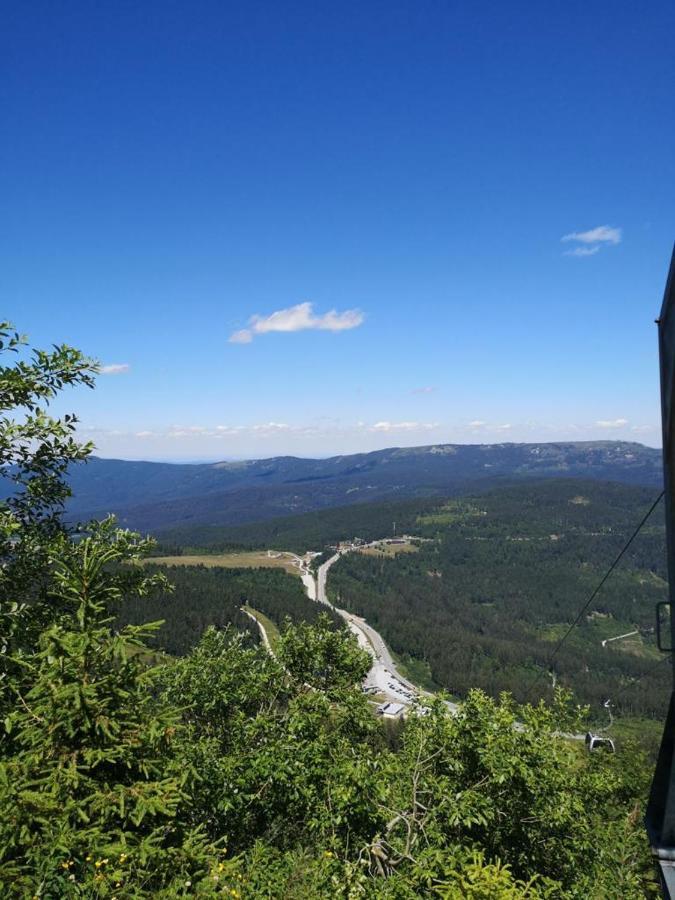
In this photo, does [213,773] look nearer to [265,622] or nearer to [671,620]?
[671,620]

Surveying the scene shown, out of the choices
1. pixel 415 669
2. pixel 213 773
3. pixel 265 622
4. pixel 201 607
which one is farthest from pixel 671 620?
pixel 415 669

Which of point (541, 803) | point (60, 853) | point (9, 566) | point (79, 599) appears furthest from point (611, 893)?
point (9, 566)

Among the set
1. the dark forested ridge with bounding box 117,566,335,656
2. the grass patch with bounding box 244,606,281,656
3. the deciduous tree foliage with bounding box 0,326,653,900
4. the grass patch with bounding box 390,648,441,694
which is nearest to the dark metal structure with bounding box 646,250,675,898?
the deciduous tree foliage with bounding box 0,326,653,900

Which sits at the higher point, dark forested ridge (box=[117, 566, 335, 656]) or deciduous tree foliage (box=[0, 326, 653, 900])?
deciduous tree foliage (box=[0, 326, 653, 900])

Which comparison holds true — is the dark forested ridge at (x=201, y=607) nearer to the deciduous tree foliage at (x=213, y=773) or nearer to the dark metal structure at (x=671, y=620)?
the deciduous tree foliage at (x=213, y=773)

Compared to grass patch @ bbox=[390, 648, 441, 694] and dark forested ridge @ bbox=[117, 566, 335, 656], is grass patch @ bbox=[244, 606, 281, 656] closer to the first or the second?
dark forested ridge @ bbox=[117, 566, 335, 656]

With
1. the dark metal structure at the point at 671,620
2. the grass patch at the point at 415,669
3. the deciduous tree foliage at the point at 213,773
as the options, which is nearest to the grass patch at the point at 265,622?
the grass patch at the point at 415,669
